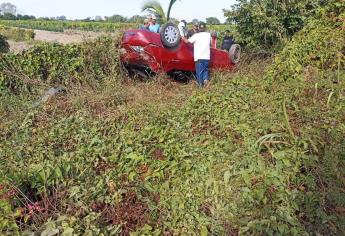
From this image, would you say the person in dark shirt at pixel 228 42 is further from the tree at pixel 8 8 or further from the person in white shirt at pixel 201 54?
the tree at pixel 8 8

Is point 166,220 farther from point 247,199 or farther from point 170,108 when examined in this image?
point 170,108

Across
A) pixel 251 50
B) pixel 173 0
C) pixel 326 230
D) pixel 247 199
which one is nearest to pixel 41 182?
pixel 247 199

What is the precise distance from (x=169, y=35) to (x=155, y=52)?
47cm

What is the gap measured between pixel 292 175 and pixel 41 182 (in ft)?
7.71

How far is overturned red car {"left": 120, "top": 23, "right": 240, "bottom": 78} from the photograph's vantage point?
780 cm

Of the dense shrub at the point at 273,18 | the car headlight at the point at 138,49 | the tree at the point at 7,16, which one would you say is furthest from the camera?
the tree at the point at 7,16

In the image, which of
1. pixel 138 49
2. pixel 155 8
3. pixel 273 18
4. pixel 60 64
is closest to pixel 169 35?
pixel 138 49

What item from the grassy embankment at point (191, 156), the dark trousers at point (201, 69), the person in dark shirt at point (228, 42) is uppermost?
the person in dark shirt at point (228, 42)

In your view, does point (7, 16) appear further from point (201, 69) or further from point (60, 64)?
point (201, 69)

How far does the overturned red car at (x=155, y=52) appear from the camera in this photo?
7.80 m

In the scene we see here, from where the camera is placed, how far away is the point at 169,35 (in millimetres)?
8055

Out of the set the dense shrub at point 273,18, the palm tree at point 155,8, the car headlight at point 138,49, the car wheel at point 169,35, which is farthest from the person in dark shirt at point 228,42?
the palm tree at point 155,8

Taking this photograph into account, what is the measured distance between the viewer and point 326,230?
3439 mm

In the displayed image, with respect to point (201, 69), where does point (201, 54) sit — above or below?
above
